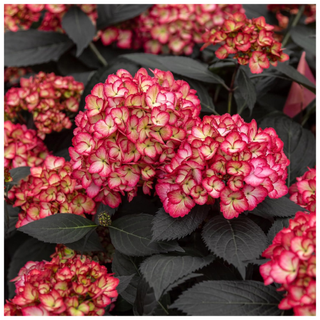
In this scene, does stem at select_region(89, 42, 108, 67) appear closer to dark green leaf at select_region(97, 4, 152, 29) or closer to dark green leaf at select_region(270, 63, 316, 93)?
dark green leaf at select_region(97, 4, 152, 29)

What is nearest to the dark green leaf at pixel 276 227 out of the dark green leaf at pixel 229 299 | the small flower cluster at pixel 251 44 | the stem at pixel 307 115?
the dark green leaf at pixel 229 299

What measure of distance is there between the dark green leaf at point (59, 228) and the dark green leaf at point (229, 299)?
0.28 metres

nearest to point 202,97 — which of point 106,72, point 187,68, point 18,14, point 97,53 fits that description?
point 187,68

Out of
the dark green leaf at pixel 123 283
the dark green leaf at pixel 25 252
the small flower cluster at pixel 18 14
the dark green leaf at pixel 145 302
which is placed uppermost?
the small flower cluster at pixel 18 14

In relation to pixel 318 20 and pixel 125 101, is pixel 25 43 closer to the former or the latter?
pixel 125 101

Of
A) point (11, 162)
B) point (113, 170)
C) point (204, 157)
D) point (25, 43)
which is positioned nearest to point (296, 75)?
point (204, 157)

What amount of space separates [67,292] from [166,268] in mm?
187

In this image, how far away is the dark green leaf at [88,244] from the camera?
87cm

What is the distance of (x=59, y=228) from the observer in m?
0.83

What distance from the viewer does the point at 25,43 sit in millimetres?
1462

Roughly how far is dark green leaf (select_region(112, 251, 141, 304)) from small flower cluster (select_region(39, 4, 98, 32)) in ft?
3.22

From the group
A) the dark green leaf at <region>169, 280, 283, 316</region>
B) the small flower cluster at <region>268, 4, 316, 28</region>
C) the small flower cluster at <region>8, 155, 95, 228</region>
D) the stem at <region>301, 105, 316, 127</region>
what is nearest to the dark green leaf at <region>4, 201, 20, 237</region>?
the small flower cluster at <region>8, 155, 95, 228</region>

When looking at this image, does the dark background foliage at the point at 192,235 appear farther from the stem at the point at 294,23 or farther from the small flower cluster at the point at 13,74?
the small flower cluster at the point at 13,74

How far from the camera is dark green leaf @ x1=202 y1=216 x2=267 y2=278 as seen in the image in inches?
28.4
